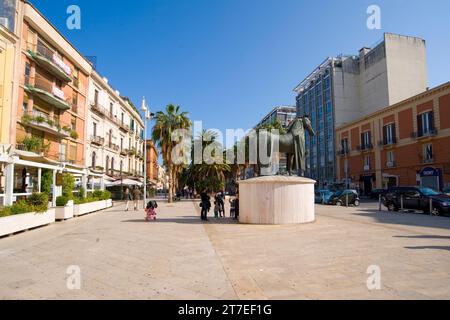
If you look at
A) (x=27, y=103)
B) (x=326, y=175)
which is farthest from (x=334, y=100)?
(x=27, y=103)

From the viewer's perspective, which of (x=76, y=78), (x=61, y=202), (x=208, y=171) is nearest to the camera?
(x=61, y=202)

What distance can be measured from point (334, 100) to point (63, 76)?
47.6m

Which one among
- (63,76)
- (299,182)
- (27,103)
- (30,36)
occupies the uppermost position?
(30,36)

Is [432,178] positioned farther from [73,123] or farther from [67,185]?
[73,123]

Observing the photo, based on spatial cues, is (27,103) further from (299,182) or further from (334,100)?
(334,100)

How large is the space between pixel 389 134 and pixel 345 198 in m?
20.7

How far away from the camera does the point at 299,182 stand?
11.9 meters

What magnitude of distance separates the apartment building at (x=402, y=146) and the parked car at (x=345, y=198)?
12.5 meters

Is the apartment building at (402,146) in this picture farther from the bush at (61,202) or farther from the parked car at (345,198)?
the bush at (61,202)

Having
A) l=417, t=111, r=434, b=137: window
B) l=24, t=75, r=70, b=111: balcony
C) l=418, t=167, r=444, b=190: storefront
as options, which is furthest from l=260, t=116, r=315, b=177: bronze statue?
l=417, t=111, r=434, b=137: window

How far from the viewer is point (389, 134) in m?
41.9

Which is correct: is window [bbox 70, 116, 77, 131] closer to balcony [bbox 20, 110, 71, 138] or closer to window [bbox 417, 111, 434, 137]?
balcony [bbox 20, 110, 71, 138]

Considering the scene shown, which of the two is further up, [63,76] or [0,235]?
[63,76]

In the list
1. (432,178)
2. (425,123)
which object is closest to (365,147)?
(425,123)
